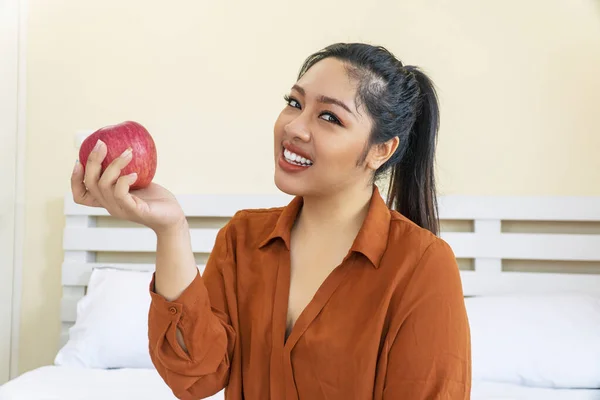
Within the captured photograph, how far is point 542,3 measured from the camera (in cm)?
230

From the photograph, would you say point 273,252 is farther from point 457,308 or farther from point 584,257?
point 584,257

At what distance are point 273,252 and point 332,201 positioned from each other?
0.45 feet

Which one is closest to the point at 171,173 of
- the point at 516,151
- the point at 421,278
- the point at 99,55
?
the point at 99,55

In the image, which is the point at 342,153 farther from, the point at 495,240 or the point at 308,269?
the point at 495,240

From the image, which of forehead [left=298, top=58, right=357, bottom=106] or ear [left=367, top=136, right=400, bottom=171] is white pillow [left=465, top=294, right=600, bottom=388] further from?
forehead [left=298, top=58, right=357, bottom=106]

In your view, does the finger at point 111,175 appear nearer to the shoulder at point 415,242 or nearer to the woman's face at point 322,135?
the woman's face at point 322,135

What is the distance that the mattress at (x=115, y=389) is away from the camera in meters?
1.69

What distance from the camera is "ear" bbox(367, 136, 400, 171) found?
3.72 ft

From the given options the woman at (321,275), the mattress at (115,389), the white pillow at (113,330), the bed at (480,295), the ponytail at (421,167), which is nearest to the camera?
the woman at (321,275)

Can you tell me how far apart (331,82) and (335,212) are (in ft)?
0.74

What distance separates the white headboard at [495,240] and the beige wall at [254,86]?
8cm

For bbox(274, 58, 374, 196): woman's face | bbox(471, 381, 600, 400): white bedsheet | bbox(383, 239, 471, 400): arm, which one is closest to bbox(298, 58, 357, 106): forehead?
bbox(274, 58, 374, 196): woman's face

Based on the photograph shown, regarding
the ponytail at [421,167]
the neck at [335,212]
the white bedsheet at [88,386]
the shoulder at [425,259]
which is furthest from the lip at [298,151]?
the white bedsheet at [88,386]

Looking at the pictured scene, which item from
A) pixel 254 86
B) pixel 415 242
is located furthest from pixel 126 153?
pixel 254 86
